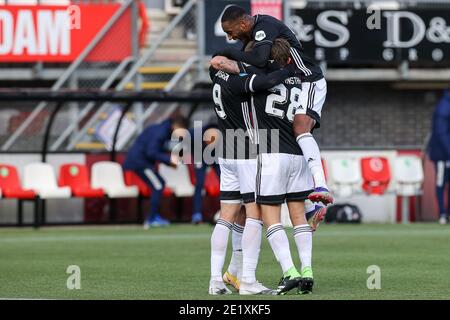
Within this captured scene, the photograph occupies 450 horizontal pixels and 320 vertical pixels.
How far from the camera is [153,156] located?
2377 centimetres

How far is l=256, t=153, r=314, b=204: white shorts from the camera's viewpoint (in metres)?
11.3

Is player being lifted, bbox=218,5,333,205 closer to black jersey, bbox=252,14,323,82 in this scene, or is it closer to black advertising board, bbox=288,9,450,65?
black jersey, bbox=252,14,323,82

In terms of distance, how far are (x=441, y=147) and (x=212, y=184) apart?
4.24m

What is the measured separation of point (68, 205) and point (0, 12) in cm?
465

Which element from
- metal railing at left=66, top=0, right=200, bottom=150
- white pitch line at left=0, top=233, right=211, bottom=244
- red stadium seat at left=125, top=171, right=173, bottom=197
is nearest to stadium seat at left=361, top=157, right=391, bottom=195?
red stadium seat at left=125, top=171, right=173, bottom=197

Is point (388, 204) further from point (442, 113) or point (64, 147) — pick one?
point (64, 147)

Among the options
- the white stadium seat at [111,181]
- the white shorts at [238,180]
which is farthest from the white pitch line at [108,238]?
the white shorts at [238,180]

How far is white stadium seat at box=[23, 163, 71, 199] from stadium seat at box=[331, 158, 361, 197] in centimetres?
493

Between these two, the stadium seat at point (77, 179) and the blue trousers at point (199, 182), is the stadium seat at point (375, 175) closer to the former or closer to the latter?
the blue trousers at point (199, 182)

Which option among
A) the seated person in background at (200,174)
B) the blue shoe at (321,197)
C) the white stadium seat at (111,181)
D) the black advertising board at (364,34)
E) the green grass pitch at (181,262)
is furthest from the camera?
the black advertising board at (364,34)

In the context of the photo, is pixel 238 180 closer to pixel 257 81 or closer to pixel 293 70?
pixel 257 81

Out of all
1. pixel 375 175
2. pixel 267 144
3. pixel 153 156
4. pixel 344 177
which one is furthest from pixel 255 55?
pixel 375 175

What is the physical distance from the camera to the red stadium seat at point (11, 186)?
23.6 metres

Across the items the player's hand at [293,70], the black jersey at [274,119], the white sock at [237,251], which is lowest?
the white sock at [237,251]
